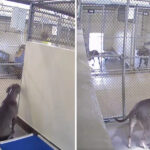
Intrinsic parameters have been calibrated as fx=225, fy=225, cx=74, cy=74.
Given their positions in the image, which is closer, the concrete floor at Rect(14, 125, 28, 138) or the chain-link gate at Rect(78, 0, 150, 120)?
the concrete floor at Rect(14, 125, 28, 138)

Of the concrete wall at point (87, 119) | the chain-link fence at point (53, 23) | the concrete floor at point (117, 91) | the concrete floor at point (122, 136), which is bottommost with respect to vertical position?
the concrete floor at point (122, 136)

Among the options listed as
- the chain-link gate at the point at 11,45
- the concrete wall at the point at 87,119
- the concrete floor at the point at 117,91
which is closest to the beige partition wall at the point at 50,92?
the concrete wall at the point at 87,119

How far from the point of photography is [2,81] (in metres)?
4.95

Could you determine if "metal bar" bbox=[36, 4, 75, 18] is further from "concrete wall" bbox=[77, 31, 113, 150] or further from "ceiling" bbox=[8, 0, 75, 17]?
"concrete wall" bbox=[77, 31, 113, 150]

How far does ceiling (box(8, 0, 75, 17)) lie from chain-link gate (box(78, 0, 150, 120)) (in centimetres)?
55

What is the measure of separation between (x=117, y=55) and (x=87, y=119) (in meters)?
2.63

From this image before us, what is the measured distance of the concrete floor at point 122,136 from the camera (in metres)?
2.82

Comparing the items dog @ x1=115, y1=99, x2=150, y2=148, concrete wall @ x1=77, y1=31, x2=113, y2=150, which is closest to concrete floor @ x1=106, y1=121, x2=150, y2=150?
dog @ x1=115, y1=99, x2=150, y2=148

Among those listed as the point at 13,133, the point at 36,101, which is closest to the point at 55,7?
the point at 36,101

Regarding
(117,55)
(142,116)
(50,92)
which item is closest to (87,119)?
(50,92)

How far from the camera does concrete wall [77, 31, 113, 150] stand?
4.76 ft

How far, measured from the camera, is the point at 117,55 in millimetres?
4012

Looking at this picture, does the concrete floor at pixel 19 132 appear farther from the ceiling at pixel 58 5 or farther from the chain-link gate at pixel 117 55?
the ceiling at pixel 58 5

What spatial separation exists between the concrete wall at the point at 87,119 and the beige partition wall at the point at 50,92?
34cm
